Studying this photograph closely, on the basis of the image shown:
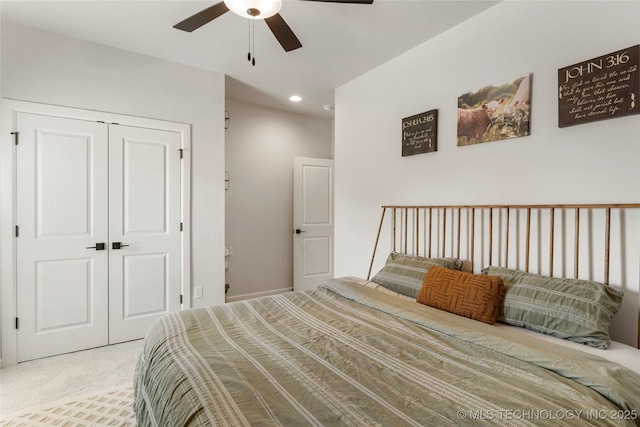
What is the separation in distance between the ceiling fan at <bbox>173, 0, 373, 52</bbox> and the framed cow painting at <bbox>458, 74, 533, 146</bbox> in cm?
106

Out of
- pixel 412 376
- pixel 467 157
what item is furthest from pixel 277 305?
pixel 467 157

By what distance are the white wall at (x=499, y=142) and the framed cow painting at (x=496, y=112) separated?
0.05m

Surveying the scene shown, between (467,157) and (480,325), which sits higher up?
(467,157)

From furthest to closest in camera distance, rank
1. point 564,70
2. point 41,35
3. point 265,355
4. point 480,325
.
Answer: point 41,35, point 564,70, point 480,325, point 265,355

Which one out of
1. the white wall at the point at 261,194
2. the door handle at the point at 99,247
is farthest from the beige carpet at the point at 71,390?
the white wall at the point at 261,194

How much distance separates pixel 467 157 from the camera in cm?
236

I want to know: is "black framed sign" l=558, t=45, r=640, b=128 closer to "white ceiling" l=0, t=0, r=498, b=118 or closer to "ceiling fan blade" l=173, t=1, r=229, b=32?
"white ceiling" l=0, t=0, r=498, b=118

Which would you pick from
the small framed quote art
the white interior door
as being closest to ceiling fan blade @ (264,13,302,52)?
the small framed quote art

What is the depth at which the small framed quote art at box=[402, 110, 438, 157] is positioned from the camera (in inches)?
102

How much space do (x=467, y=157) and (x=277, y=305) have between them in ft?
5.55

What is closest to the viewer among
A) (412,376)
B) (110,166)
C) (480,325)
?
(412,376)

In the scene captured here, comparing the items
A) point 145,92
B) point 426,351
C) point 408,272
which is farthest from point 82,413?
point 145,92

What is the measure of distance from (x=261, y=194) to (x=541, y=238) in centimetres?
339

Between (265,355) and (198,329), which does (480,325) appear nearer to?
(265,355)
